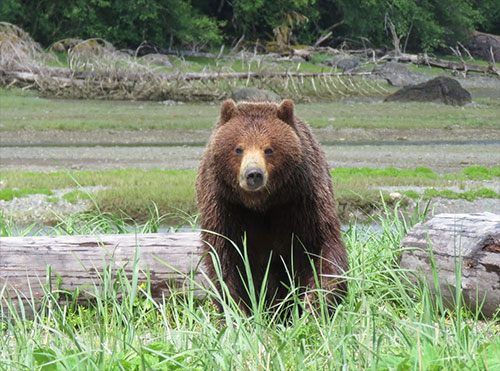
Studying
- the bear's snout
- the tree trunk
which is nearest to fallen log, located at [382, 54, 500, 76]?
the tree trunk

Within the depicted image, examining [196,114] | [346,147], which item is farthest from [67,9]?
[346,147]

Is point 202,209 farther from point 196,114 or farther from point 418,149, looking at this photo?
point 196,114

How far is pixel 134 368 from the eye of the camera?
11.6 ft

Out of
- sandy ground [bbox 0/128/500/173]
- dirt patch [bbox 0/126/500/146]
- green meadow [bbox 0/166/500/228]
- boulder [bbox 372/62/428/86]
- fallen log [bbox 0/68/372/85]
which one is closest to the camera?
green meadow [bbox 0/166/500/228]

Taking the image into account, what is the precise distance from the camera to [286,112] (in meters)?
4.48

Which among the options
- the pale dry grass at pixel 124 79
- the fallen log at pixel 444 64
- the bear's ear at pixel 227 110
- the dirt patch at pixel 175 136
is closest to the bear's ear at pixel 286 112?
the bear's ear at pixel 227 110

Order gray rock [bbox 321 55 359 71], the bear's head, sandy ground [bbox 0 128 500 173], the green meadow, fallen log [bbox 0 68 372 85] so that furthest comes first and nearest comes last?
1. gray rock [bbox 321 55 359 71]
2. fallen log [bbox 0 68 372 85]
3. sandy ground [bbox 0 128 500 173]
4. the green meadow
5. the bear's head

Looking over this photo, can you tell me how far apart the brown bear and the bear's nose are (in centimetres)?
3

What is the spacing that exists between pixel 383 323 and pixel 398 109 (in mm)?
23298

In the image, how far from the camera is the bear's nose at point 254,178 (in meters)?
3.98

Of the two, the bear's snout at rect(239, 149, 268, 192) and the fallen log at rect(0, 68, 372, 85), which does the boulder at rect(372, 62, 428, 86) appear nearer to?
the fallen log at rect(0, 68, 372, 85)

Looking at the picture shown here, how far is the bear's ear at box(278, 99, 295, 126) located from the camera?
4477mm

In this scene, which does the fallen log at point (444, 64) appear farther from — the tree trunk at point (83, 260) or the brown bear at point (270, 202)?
the brown bear at point (270, 202)

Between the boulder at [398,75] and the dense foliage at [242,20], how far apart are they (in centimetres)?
205
